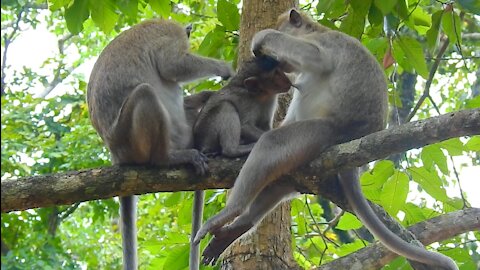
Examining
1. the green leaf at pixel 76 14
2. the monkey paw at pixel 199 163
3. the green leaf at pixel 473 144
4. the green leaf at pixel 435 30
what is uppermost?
the green leaf at pixel 76 14

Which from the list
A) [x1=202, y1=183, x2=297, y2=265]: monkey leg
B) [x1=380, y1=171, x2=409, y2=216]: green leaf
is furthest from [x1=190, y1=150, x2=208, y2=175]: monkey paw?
[x1=380, y1=171, x2=409, y2=216]: green leaf

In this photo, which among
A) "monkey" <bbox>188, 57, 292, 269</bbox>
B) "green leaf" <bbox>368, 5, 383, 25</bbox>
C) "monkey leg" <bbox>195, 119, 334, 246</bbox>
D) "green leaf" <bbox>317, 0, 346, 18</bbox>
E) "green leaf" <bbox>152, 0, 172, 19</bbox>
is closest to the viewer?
"monkey leg" <bbox>195, 119, 334, 246</bbox>

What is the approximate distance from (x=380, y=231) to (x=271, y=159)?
71 centimetres

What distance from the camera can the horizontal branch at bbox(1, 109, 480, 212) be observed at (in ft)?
11.0

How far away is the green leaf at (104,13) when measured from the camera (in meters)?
4.70

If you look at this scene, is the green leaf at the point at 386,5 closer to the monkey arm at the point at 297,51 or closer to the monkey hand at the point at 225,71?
the monkey arm at the point at 297,51

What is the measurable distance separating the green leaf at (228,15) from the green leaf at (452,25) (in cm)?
151

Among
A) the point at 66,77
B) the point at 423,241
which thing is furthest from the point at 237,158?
the point at 66,77

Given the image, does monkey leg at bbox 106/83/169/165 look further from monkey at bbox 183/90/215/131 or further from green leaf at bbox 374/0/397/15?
green leaf at bbox 374/0/397/15

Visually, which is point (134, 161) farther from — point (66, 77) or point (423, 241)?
point (66, 77)

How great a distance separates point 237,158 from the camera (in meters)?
4.27

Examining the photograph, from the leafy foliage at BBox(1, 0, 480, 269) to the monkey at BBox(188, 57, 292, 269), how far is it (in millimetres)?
486

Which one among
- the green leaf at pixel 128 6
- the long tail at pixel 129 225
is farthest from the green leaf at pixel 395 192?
the green leaf at pixel 128 6

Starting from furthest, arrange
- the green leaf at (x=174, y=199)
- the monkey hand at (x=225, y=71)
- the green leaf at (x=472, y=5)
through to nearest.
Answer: the green leaf at (x=174, y=199), the monkey hand at (x=225, y=71), the green leaf at (x=472, y=5)
